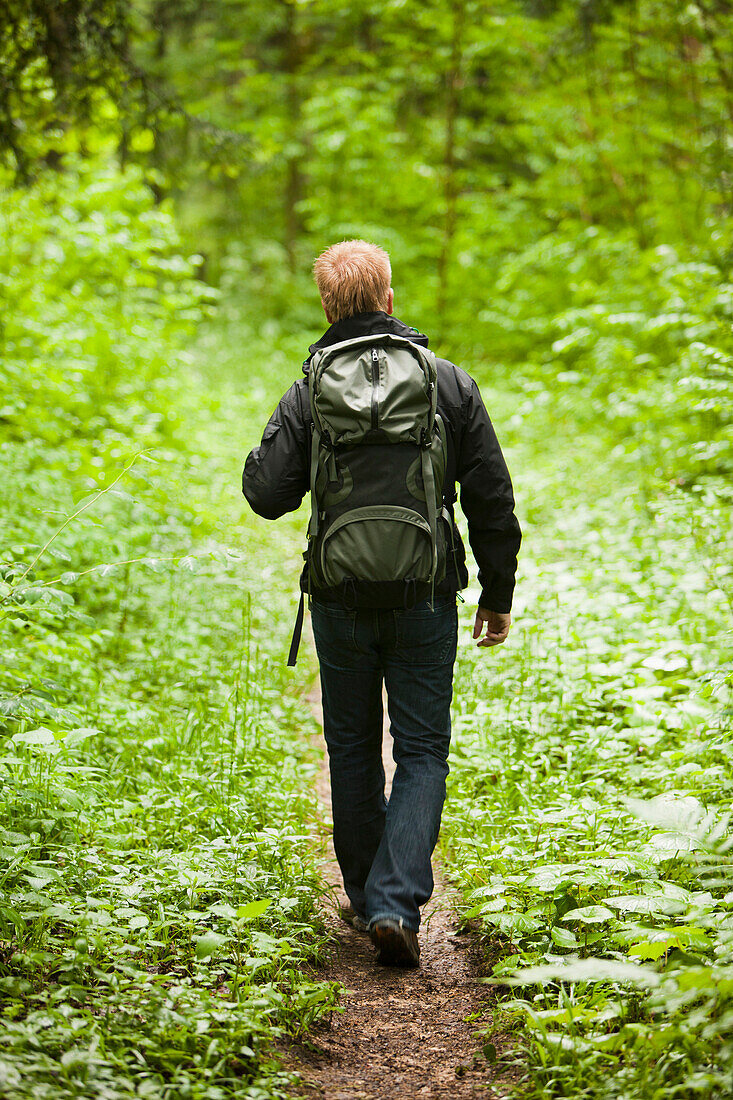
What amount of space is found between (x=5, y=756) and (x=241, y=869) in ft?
3.34

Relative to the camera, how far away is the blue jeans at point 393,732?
2760 mm

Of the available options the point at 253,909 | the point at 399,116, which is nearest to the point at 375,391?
the point at 253,909

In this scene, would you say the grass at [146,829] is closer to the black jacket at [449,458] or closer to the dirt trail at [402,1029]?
the dirt trail at [402,1029]

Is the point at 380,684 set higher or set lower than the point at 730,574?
lower

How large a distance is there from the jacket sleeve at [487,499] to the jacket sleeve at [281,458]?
0.51 m

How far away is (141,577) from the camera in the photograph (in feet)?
19.1

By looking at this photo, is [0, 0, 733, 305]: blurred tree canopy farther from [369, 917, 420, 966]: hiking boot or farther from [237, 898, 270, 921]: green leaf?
[369, 917, 420, 966]: hiking boot

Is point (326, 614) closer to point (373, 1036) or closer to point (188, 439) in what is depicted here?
point (373, 1036)

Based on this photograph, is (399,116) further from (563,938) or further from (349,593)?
(563,938)

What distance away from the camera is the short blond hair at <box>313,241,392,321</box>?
2.74 metres

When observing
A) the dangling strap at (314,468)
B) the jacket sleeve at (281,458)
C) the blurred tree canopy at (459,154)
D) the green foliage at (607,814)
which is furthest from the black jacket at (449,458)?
the blurred tree canopy at (459,154)

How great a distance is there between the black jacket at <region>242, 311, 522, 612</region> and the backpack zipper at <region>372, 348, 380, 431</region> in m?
0.18

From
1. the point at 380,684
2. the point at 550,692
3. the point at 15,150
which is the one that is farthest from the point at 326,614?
the point at 15,150

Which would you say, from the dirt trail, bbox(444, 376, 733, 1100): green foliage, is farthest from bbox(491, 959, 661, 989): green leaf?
the dirt trail
